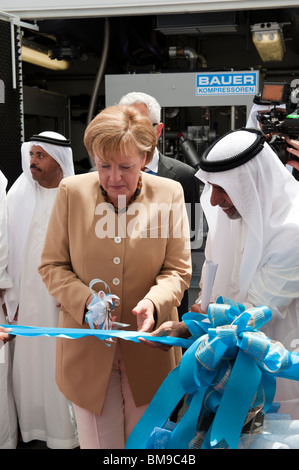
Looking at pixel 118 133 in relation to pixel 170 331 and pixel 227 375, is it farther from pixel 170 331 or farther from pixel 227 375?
pixel 227 375

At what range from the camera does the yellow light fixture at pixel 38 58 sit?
7.52m

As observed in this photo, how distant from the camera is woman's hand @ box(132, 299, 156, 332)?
2.00 meters

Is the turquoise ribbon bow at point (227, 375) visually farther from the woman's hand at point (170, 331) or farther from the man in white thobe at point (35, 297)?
the man in white thobe at point (35, 297)

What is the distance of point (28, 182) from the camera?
11.7 feet

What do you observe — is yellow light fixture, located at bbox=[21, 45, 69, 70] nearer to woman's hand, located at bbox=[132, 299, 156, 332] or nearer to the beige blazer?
the beige blazer

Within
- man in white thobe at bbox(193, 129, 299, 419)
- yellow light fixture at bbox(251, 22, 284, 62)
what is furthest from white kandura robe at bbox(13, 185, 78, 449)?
yellow light fixture at bbox(251, 22, 284, 62)

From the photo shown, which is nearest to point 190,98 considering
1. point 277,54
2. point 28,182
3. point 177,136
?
point 177,136

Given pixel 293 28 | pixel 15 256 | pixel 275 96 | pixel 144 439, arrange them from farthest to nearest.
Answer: pixel 293 28 → pixel 15 256 → pixel 275 96 → pixel 144 439

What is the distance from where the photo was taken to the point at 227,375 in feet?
5.43

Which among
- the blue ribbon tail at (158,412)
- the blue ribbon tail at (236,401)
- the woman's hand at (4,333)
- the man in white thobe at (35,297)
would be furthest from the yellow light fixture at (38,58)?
the blue ribbon tail at (236,401)

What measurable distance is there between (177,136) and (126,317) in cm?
488

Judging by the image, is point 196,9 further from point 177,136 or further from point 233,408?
point 233,408

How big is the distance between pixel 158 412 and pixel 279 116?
1.86 metres

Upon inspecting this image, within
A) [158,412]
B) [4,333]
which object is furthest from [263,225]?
[4,333]
